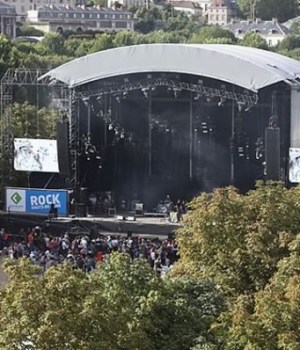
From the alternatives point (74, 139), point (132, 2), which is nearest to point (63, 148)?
point (74, 139)

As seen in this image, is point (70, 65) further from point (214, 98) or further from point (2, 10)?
point (2, 10)

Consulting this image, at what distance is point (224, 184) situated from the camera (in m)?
35.2

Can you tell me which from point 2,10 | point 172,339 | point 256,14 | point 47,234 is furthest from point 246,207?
point 256,14

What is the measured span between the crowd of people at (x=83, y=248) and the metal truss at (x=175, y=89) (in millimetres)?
4457

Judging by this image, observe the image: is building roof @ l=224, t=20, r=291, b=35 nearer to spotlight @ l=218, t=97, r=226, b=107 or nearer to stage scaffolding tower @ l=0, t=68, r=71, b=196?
stage scaffolding tower @ l=0, t=68, r=71, b=196

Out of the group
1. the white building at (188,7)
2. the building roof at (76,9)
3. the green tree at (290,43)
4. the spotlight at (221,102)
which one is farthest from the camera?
the white building at (188,7)

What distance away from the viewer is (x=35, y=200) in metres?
34.2

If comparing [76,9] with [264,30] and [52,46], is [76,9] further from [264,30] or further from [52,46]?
[52,46]

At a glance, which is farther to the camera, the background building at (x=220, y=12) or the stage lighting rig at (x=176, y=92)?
the background building at (x=220, y=12)

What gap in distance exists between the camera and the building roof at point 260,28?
11394 cm

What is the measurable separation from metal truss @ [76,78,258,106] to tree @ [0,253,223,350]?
59.7ft

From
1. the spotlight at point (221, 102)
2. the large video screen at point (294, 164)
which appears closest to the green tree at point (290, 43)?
the spotlight at point (221, 102)

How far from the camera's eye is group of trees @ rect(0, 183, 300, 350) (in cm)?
1399

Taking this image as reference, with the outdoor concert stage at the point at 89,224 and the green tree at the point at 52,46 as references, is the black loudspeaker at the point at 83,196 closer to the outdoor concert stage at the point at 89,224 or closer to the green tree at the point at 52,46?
the outdoor concert stage at the point at 89,224
